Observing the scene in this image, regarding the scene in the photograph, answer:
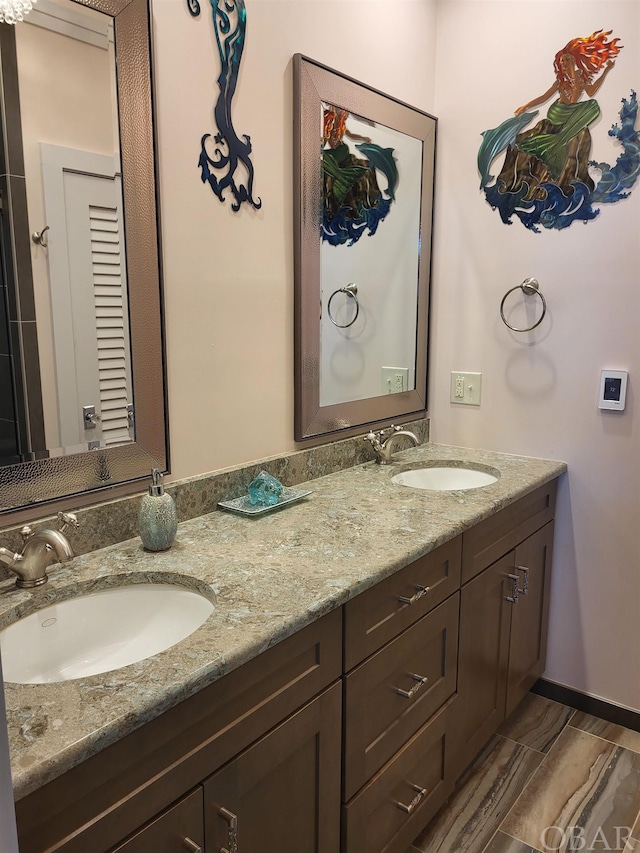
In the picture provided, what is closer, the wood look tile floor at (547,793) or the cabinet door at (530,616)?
the wood look tile floor at (547,793)

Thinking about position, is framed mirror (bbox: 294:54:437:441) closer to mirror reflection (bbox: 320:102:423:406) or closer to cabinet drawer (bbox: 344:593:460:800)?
mirror reflection (bbox: 320:102:423:406)

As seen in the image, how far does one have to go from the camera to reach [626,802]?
1795mm

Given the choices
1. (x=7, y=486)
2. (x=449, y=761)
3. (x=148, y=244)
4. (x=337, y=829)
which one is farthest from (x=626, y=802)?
(x=148, y=244)

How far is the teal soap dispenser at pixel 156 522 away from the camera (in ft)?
4.36

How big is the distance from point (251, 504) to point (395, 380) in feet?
2.76

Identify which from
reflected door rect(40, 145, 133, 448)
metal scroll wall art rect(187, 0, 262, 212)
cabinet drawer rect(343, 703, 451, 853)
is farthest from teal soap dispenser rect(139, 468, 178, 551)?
metal scroll wall art rect(187, 0, 262, 212)

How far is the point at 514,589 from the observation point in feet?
6.33

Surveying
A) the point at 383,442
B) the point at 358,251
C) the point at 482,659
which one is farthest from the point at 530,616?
the point at 358,251

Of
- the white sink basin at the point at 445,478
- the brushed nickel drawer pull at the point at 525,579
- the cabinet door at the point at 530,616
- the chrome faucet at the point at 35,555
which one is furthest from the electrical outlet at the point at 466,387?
the chrome faucet at the point at 35,555

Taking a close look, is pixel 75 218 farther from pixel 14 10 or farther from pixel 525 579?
pixel 525 579

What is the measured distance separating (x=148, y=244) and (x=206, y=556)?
27.4 inches

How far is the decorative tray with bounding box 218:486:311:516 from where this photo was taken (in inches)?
62.1

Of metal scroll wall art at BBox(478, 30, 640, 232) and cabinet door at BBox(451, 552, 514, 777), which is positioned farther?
metal scroll wall art at BBox(478, 30, 640, 232)

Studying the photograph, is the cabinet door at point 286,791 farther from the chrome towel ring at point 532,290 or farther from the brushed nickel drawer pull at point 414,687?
the chrome towel ring at point 532,290
